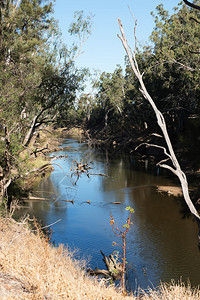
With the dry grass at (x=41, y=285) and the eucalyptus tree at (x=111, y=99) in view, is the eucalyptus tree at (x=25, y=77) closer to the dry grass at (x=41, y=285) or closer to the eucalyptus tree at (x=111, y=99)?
the dry grass at (x=41, y=285)

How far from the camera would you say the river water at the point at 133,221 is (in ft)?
42.4

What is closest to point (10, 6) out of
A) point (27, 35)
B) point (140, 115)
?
point (27, 35)

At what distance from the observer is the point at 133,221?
17.9m

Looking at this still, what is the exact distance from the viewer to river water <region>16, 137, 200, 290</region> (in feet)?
42.4

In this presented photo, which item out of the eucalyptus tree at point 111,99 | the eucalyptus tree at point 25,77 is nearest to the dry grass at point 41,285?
the eucalyptus tree at point 25,77

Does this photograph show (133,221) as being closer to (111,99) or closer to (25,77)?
(25,77)

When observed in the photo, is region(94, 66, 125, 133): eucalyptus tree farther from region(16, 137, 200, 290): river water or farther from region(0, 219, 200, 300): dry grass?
region(0, 219, 200, 300): dry grass

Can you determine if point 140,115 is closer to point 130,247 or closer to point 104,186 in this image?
point 104,186

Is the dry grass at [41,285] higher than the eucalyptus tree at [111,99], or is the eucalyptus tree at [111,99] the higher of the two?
the eucalyptus tree at [111,99]

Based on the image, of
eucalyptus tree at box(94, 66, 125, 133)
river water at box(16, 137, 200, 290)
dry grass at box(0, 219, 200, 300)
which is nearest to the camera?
dry grass at box(0, 219, 200, 300)

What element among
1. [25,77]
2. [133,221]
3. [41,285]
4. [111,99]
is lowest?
[133,221]

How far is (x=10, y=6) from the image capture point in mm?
20016

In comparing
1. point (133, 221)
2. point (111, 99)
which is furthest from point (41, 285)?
point (111, 99)

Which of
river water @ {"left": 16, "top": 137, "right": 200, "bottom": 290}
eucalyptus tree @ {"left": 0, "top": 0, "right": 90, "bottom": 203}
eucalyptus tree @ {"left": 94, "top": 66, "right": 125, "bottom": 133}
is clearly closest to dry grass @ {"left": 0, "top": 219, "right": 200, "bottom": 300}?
river water @ {"left": 16, "top": 137, "right": 200, "bottom": 290}
